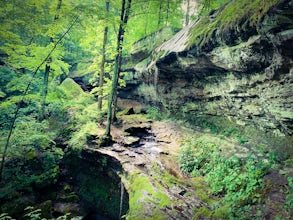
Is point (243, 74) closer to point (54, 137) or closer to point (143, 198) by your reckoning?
point (143, 198)

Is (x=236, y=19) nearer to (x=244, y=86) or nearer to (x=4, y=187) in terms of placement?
(x=244, y=86)

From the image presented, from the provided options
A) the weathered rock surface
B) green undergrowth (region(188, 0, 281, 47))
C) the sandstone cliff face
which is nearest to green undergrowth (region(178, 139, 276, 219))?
the weathered rock surface

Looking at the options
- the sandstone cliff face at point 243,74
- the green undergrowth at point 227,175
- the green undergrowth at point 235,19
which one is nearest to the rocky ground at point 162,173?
the green undergrowth at point 227,175

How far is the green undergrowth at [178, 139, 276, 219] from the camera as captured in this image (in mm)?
4781

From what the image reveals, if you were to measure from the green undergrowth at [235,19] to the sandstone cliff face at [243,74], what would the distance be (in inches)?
7.0

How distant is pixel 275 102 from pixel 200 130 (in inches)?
158

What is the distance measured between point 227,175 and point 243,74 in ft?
12.6

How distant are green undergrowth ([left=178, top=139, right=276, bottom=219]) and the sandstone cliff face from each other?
179 cm

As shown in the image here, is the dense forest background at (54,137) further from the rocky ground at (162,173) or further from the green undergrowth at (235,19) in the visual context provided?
the rocky ground at (162,173)

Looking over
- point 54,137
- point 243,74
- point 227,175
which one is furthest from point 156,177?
point 54,137

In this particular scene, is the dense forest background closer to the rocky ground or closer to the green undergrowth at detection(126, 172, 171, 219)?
the rocky ground

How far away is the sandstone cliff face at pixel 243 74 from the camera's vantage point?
19.0 feet

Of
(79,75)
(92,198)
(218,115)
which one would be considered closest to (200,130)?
(218,115)

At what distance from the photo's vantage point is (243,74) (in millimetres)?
7598
